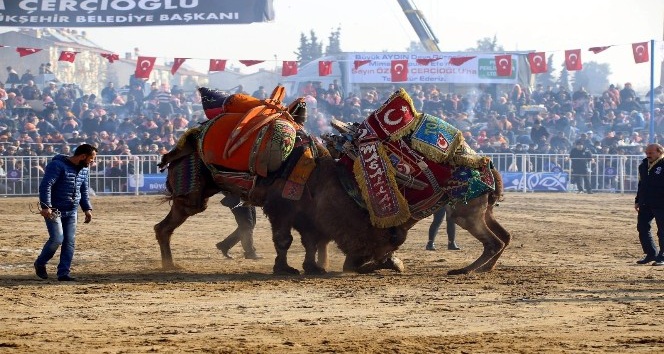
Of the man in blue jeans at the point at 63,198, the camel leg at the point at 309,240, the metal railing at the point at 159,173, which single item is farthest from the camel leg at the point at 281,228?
the metal railing at the point at 159,173

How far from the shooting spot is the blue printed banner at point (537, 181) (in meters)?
32.3

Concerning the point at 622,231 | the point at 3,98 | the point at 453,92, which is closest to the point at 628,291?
the point at 622,231

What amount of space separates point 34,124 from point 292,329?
84.7 feet

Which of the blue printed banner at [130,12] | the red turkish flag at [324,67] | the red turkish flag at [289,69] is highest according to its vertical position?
the blue printed banner at [130,12]

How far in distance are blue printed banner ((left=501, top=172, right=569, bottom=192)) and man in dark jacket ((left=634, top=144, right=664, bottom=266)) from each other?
57.4 ft

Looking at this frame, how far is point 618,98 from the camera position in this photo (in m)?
39.8

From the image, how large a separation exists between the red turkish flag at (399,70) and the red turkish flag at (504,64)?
3408mm

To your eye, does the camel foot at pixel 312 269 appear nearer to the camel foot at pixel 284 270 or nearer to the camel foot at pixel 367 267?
the camel foot at pixel 284 270

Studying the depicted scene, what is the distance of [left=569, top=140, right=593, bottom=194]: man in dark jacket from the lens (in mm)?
32094

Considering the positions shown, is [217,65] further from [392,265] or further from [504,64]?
[392,265]

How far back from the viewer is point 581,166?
32.4 metres

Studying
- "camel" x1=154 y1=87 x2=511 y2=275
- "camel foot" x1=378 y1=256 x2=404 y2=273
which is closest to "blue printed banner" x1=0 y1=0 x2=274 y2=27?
"camel" x1=154 y1=87 x2=511 y2=275

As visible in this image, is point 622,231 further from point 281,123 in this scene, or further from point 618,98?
point 618,98

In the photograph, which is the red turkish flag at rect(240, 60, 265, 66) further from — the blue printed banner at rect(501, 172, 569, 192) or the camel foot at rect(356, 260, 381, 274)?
the camel foot at rect(356, 260, 381, 274)
